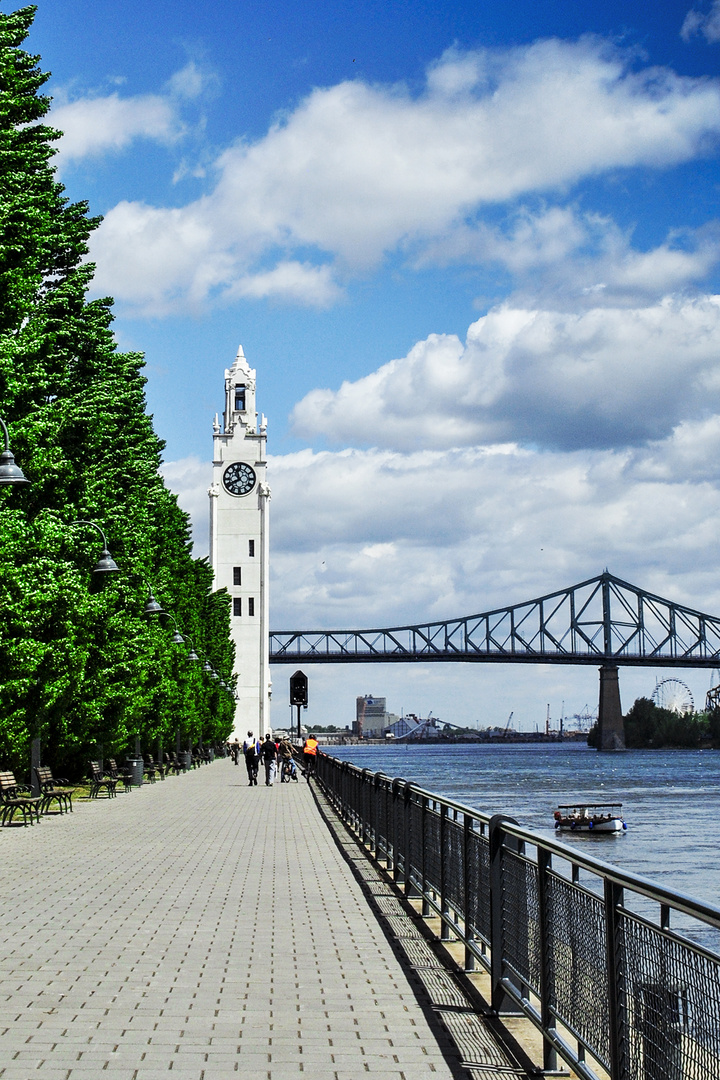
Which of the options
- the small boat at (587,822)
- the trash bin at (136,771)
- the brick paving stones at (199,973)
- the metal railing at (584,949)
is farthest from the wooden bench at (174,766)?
the metal railing at (584,949)

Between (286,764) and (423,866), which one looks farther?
(286,764)

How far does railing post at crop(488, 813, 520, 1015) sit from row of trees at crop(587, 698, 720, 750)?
152144mm

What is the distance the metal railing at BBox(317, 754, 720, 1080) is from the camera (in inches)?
168

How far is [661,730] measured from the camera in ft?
519

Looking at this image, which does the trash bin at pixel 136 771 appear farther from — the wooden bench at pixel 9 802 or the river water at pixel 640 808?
the wooden bench at pixel 9 802

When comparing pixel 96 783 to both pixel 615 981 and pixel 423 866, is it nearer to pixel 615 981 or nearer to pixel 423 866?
pixel 423 866

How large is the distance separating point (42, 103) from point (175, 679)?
81.1 feet

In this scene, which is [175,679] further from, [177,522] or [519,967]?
[519,967]

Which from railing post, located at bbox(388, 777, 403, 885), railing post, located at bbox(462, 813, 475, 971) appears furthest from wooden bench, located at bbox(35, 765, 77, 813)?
railing post, located at bbox(462, 813, 475, 971)

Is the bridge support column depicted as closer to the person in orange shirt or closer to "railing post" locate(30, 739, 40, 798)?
the person in orange shirt

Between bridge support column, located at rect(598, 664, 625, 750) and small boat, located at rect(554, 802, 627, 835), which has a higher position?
bridge support column, located at rect(598, 664, 625, 750)

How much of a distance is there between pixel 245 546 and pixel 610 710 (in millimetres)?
38032

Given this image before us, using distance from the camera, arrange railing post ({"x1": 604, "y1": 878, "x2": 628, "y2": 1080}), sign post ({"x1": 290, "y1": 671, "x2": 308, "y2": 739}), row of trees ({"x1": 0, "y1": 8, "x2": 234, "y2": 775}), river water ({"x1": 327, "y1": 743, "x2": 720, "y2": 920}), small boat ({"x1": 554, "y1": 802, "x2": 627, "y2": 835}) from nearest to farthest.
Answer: railing post ({"x1": 604, "y1": 878, "x2": 628, "y2": 1080})
row of trees ({"x1": 0, "y1": 8, "x2": 234, "y2": 775})
river water ({"x1": 327, "y1": 743, "x2": 720, "y2": 920})
small boat ({"x1": 554, "y1": 802, "x2": 627, "y2": 835})
sign post ({"x1": 290, "y1": 671, "x2": 308, "y2": 739})

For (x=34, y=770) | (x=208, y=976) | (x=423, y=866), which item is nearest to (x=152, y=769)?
(x=34, y=770)
